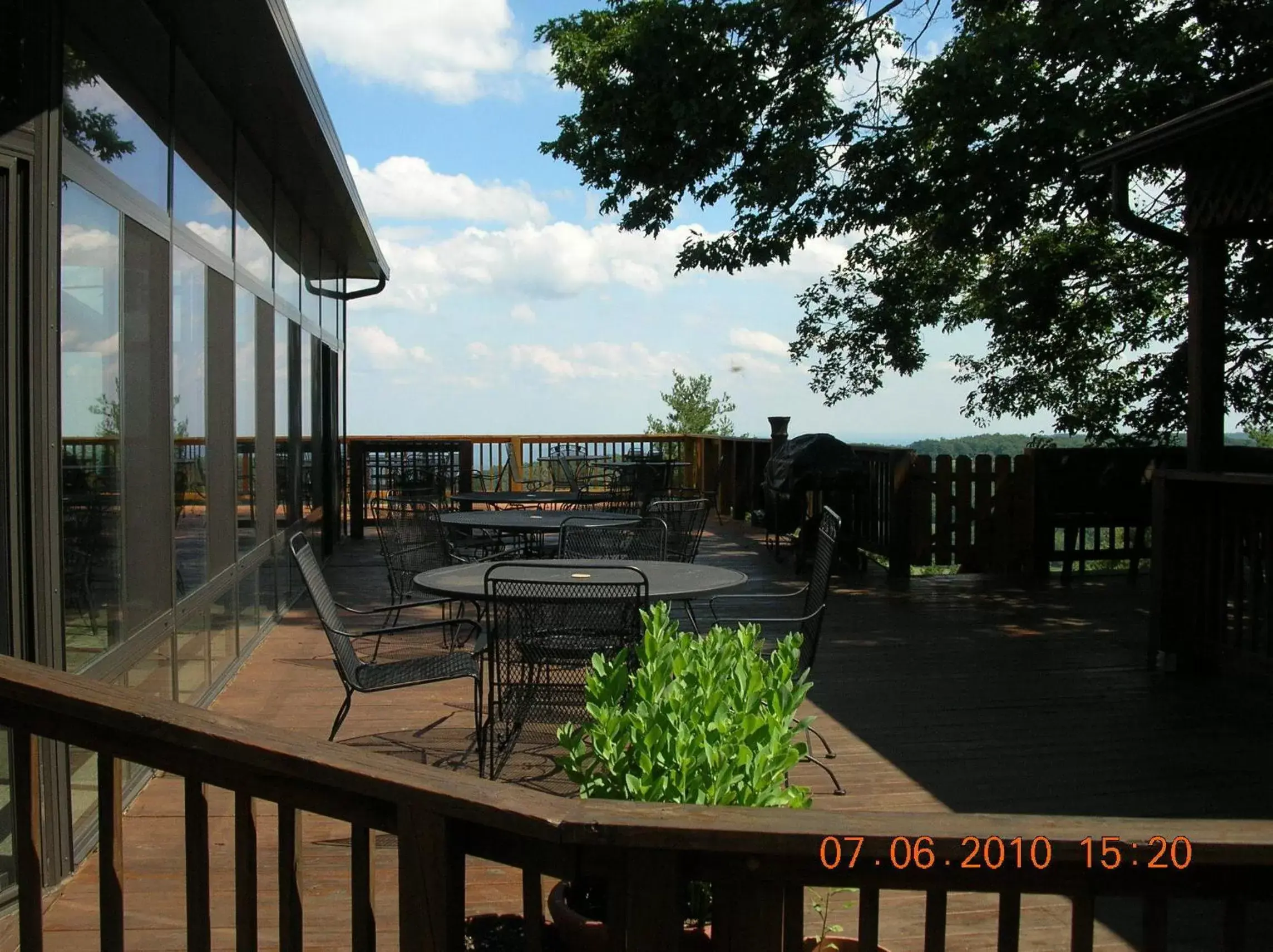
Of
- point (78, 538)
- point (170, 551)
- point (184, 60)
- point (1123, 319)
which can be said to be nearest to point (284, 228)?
point (184, 60)

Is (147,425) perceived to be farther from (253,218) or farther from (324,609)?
(253,218)

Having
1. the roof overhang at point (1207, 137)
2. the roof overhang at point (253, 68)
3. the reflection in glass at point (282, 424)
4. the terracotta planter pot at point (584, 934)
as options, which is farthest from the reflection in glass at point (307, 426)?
the terracotta planter pot at point (584, 934)

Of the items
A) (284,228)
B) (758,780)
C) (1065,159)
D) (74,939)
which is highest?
(1065,159)

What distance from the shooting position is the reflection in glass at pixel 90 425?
131 inches

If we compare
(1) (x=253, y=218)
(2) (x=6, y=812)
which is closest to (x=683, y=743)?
(2) (x=6, y=812)

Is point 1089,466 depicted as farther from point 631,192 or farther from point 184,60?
point 184,60

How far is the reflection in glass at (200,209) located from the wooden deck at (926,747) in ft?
6.71

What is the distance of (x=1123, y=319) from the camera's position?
10.4m

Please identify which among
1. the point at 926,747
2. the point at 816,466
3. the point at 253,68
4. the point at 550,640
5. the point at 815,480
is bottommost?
the point at 926,747

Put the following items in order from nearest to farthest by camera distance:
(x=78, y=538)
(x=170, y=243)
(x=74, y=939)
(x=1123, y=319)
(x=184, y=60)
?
(x=74, y=939), (x=78, y=538), (x=170, y=243), (x=184, y=60), (x=1123, y=319)

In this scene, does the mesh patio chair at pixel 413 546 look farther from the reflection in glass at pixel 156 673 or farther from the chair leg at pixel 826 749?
the chair leg at pixel 826 749

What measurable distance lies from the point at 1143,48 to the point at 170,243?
6526 mm

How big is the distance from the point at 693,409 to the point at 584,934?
23.9 m

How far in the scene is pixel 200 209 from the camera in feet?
16.7
